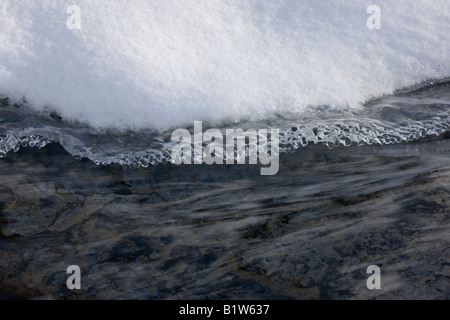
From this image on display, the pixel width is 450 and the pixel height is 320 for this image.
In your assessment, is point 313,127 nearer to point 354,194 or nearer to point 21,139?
point 354,194

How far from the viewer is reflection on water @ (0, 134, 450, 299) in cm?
150

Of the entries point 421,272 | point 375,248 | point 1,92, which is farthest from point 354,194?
point 1,92

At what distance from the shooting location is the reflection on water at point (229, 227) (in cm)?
150

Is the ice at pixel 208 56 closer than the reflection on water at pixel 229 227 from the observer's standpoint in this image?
No

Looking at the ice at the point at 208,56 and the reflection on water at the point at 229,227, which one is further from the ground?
the ice at the point at 208,56

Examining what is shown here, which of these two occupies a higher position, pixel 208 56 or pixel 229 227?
pixel 208 56

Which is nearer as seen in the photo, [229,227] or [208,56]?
[229,227]

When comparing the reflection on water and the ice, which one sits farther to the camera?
the ice

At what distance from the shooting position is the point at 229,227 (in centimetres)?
160

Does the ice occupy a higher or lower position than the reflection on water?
higher

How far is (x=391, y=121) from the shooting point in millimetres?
1801

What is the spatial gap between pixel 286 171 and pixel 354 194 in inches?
12.1
